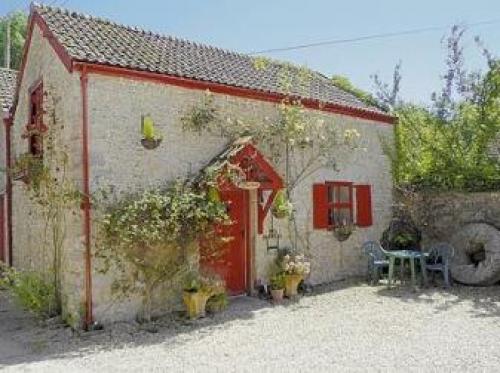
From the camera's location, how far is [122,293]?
9.22 meters

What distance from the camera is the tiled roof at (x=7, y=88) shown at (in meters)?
14.3

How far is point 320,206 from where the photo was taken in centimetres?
1273

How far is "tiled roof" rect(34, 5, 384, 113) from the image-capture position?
31.9 ft

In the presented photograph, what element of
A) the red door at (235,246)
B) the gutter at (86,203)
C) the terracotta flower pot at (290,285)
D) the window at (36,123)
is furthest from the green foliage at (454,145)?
the window at (36,123)

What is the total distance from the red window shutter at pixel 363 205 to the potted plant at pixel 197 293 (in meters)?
5.57

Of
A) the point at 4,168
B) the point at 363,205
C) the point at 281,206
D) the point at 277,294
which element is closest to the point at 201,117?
the point at 281,206

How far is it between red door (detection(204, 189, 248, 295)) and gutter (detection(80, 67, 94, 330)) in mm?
2766

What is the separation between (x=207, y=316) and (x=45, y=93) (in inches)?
217

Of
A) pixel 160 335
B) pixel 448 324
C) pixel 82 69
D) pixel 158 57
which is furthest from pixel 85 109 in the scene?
pixel 448 324

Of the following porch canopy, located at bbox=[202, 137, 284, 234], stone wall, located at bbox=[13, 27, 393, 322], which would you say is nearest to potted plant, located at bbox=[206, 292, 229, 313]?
stone wall, located at bbox=[13, 27, 393, 322]

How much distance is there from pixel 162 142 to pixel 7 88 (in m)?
8.19

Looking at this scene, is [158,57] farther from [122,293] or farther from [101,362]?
[101,362]

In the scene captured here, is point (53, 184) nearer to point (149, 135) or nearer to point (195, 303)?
point (149, 135)

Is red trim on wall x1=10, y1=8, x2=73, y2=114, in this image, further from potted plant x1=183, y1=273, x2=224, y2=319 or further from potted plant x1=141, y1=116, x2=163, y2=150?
potted plant x1=183, y1=273, x2=224, y2=319
